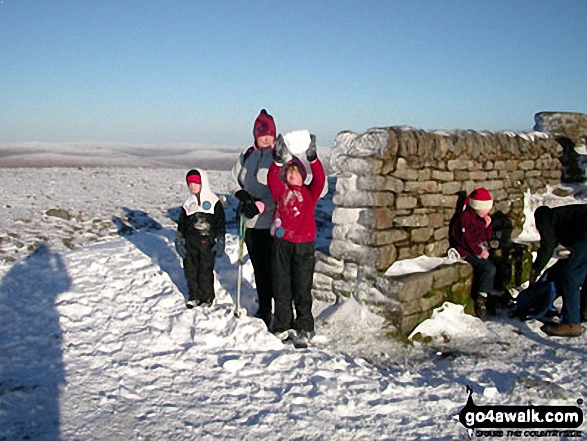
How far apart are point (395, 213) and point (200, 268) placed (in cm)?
233

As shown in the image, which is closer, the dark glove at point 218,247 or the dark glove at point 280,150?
the dark glove at point 280,150

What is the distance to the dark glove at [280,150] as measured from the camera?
14.8 feet

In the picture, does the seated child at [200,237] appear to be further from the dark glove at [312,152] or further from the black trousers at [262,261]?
the dark glove at [312,152]

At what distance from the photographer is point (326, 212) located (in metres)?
11.9

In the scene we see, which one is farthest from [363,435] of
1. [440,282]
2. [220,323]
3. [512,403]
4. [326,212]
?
[326,212]

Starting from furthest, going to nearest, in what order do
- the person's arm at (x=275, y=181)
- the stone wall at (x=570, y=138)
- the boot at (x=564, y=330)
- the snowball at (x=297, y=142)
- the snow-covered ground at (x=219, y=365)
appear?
the stone wall at (x=570, y=138), the boot at (x=564, y=330), the person's arm at (x=275, y=181), the snowball at (x=297, y=142), the snow-covered ground at (x=219, y=365)

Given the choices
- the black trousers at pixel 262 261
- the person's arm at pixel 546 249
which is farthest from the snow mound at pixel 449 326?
the black trousers at pixel 262 261

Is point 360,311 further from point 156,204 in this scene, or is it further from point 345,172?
point 156,204

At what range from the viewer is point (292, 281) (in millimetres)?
4625

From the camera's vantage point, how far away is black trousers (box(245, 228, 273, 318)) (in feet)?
16.1

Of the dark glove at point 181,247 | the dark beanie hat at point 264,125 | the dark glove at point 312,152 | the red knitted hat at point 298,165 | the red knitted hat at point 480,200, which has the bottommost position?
the dark glove at point 181,247

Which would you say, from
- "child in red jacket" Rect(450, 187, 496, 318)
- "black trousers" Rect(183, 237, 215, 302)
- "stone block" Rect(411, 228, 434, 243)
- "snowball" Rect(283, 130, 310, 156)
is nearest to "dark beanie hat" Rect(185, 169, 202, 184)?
"black trousers" Rect(183, 237, 215, 302)

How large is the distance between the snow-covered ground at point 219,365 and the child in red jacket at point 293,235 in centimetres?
30

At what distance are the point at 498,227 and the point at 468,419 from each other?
4260 millimetres
